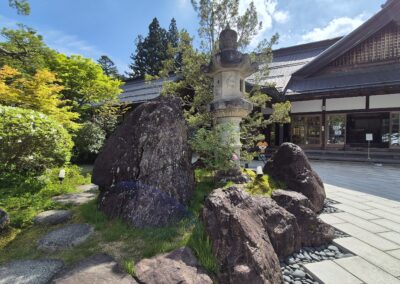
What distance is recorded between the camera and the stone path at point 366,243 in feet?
9.13

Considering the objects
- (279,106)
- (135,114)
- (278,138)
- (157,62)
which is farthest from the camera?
(157,62)

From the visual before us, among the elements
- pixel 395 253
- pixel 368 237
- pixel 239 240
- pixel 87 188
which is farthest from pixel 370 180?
pixel 87 188

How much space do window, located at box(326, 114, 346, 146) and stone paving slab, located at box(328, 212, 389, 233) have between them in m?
11.4

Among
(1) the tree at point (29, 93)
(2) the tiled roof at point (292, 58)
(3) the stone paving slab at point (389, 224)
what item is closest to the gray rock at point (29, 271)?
(3) the stone paving slab at point (389, 224)

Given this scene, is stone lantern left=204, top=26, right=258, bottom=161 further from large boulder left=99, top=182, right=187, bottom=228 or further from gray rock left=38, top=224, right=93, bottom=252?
gray rock left=38, top=224, right=93, bottom=252

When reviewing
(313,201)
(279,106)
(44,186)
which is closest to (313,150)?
Result: (279,106)

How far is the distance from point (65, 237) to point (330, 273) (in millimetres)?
3476

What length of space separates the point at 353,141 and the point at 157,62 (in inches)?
1244

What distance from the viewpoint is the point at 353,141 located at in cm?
1506

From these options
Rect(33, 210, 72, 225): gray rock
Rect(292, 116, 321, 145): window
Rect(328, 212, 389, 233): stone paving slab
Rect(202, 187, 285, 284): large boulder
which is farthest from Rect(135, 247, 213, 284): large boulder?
Rect(292, 116, 321, 145): window

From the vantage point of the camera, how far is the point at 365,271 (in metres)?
2.87

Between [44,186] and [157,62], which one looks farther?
[157,62]

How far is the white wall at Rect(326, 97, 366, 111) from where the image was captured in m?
13.5

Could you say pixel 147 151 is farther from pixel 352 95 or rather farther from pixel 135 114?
pixel 352 95
